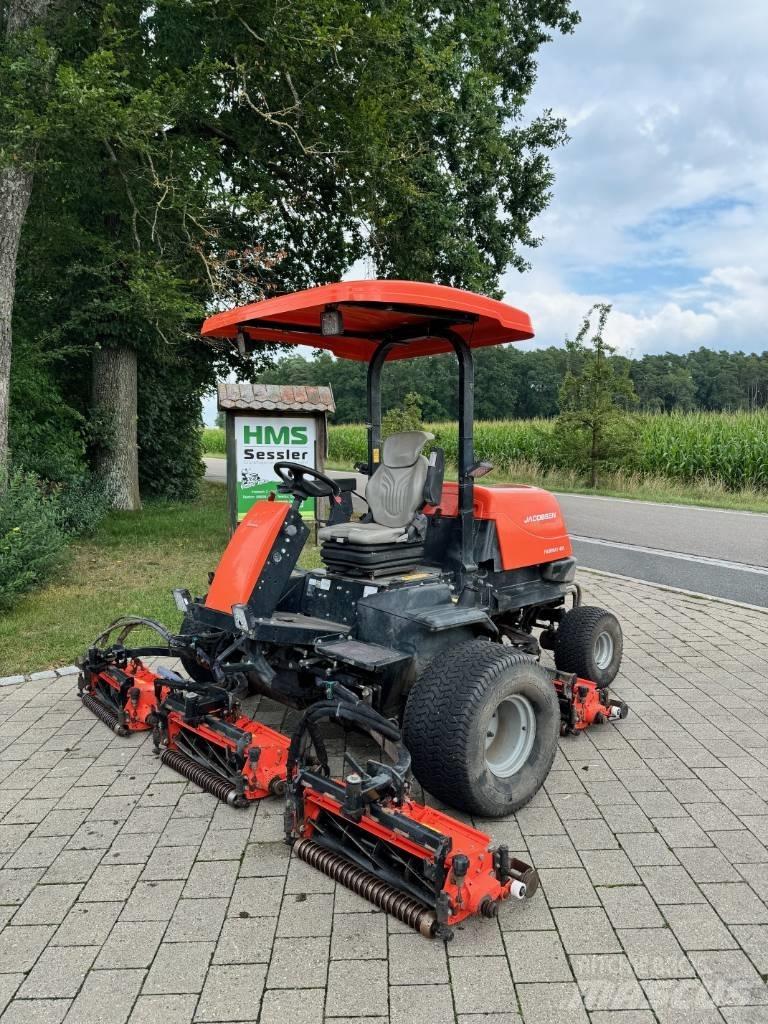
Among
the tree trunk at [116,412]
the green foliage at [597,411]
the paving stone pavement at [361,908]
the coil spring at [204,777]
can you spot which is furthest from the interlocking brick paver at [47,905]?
the green foliage at [597,411]

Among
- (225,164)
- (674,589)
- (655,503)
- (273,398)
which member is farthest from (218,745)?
(655,503)

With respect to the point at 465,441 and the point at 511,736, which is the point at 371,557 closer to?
the point at 465,441

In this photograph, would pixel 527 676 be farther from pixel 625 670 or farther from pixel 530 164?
pixel 530 164

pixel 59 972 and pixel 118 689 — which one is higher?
pixel 118 689

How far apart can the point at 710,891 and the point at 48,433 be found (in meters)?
10.1

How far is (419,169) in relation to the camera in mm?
11430

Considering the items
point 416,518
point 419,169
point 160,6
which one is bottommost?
point 416,518

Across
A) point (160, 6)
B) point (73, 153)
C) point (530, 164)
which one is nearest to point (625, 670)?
point (73, 153)

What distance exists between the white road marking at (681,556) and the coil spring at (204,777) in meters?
7.71

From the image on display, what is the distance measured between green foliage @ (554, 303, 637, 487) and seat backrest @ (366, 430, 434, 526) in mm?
15398

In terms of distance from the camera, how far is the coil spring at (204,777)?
3512 millimetres

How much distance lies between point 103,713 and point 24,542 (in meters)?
3.25

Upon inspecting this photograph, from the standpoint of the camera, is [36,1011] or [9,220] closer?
[36,1011]

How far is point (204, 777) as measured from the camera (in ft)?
12.0
